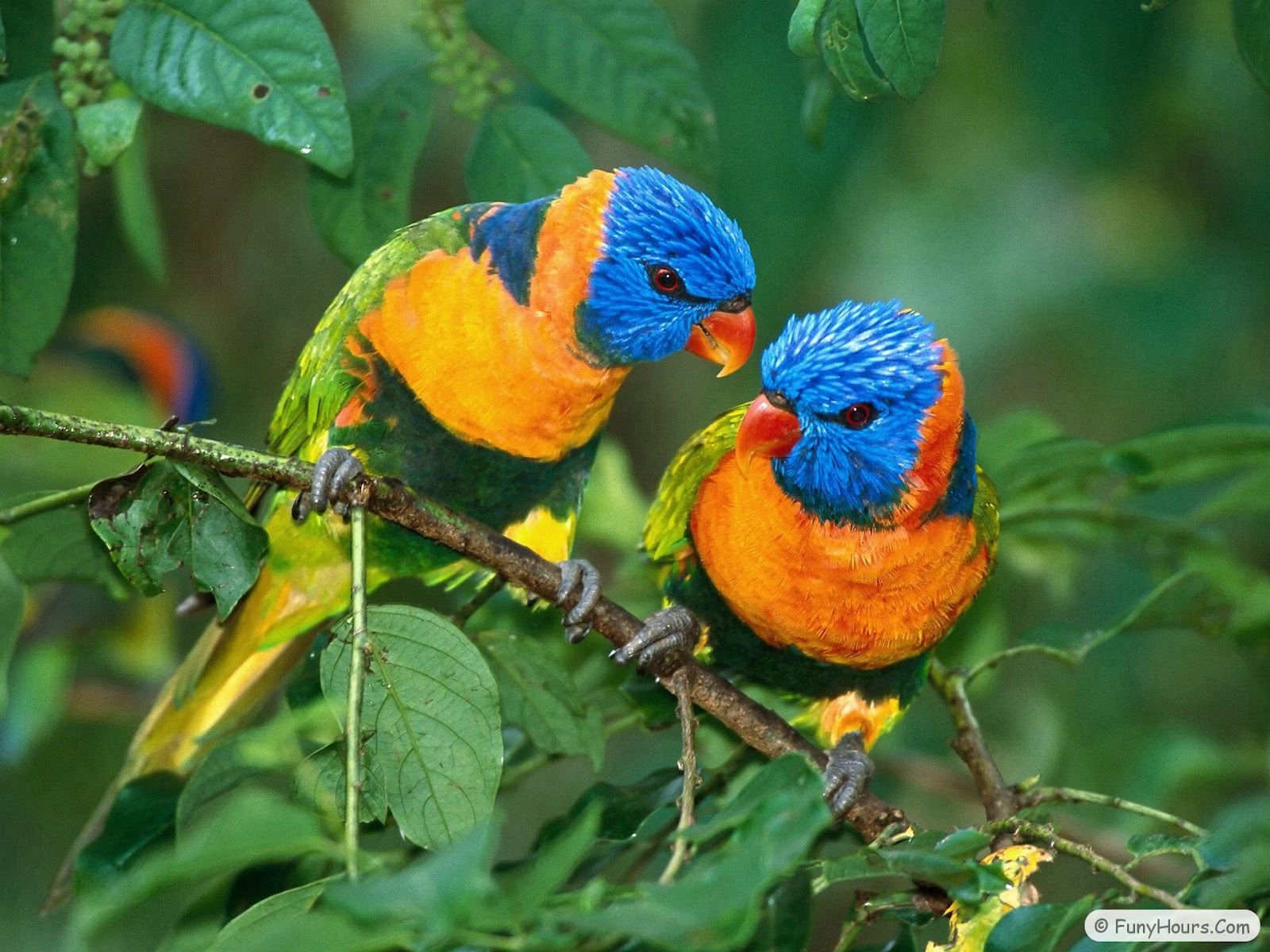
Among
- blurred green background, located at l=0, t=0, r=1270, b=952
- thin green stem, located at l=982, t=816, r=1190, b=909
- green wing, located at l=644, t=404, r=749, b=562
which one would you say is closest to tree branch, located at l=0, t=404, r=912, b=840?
thin green stem, located at l=982, t=816, r=1190, b=909

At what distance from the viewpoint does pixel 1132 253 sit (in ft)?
14.1

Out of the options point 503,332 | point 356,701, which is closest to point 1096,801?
point 356,701

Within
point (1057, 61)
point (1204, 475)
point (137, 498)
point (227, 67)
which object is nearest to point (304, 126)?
point (227, 67)

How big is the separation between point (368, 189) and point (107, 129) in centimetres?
46

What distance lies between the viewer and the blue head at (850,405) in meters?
1.97

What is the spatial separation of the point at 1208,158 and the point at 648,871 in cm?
281

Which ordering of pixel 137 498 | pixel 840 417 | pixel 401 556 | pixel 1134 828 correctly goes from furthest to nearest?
pixel 1134 828 → pixel 401 556 → pixel 840 417 → pixel 137 498

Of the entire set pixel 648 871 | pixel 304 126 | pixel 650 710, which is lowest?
pixel 648 871

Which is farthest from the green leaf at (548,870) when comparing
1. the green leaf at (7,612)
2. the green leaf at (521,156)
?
the green leaf at (521,156)

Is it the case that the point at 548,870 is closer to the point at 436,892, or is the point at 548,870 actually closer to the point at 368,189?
the point at 436,892

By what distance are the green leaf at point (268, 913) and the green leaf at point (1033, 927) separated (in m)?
0.72

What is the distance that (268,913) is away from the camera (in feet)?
4.11

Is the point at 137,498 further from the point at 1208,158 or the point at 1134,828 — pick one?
the point at 1208,158

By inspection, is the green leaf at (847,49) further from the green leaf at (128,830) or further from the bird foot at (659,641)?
the green leaf at (128,830)
